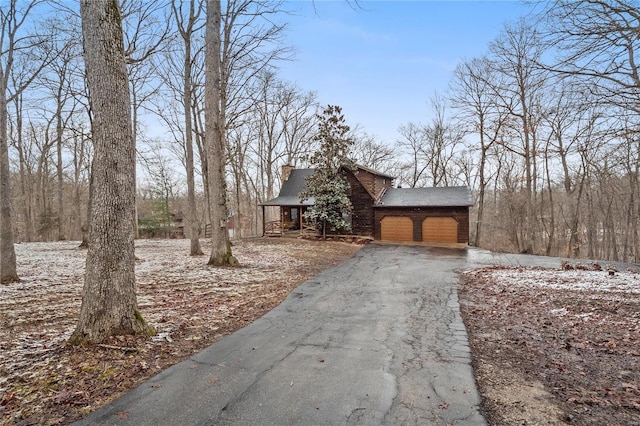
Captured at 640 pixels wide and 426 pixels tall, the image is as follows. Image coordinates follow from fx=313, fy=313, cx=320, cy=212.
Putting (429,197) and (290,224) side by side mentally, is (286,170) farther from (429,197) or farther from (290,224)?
(429,197)

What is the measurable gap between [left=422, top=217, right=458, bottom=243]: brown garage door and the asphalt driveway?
14.0 meters

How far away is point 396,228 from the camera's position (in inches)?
801

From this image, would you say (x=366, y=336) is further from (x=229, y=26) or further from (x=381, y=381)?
(x=229, y=26)

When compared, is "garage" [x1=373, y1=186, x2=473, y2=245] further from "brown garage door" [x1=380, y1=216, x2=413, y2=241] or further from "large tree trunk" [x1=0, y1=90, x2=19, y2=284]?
"large tree trunk" [x1=0, y1=90, x2=19, y2=284]

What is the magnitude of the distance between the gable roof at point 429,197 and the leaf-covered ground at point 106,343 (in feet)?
40.1

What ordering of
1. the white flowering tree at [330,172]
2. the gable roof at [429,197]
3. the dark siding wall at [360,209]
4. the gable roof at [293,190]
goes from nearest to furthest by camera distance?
the gable roof at [429,197]
the white flowering tree at [330,172]
the dark siding wall at [360,209]
the gable roof at [293,190]

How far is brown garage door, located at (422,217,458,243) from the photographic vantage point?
62.4 ft

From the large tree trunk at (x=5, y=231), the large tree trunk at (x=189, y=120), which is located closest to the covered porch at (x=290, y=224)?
the large tree trunk at (x=189, y=120)

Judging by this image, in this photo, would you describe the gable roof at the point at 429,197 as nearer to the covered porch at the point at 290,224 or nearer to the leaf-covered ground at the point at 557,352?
the covered porch at the point at 290,224

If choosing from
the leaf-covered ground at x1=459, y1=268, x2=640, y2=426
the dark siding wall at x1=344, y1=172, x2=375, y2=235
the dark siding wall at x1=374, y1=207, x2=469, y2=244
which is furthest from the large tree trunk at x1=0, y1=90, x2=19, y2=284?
the dark siding wall at x1=374, y1=207, x2=469, y2=244

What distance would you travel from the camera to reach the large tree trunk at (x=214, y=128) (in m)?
9.23

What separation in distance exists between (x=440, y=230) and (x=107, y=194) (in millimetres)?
18526

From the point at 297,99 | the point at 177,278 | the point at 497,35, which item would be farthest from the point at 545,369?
the point at 297,99

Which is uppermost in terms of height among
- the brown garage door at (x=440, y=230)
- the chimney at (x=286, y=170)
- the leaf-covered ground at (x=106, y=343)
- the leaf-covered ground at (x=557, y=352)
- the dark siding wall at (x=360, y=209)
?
the chimney at (x=286, y=170)
